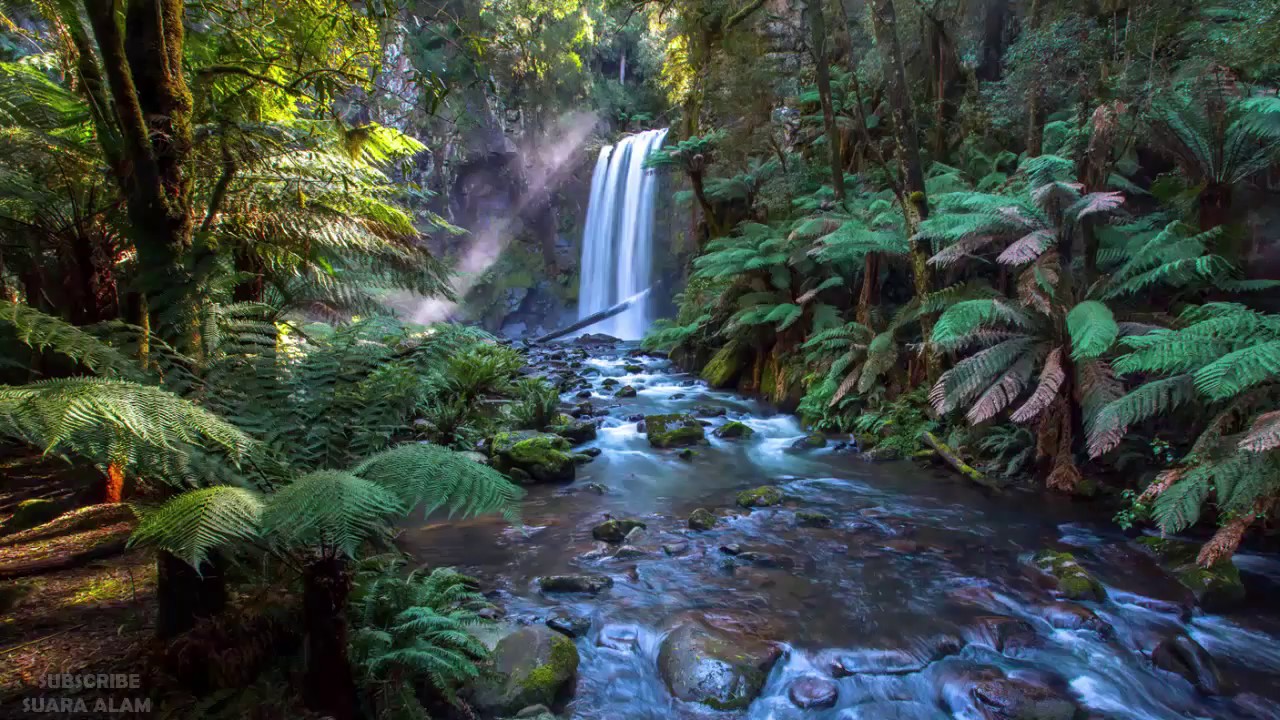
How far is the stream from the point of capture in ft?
10.0

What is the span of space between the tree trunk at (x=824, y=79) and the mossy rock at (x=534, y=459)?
5.66 m

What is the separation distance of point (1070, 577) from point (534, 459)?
4536 mm

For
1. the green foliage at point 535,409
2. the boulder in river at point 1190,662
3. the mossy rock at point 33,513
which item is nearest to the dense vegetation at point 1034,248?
the boulder in river at point 1190,662

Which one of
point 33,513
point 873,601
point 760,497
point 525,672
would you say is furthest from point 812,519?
point 33,513

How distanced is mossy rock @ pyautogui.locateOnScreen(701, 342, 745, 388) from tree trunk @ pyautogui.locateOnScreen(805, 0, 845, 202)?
9.82ft

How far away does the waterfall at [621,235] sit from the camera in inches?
756

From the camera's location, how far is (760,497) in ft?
18.8

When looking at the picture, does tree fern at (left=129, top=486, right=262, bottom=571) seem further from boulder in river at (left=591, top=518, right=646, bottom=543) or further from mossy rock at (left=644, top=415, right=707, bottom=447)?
mossy rock at (left=644, top=415, right=707, bottom=447)

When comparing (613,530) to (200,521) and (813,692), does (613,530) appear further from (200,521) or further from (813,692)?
(200,521)

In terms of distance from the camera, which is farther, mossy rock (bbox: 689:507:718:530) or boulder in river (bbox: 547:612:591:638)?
mossy rock (bbox: 689:507:718:530)

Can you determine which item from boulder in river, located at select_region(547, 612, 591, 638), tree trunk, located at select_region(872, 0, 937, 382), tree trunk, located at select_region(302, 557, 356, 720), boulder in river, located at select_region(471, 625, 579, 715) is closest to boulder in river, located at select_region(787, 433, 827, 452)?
tree trunk, located at select_region(872, 0, 937, 382)

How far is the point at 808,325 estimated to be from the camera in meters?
9.08

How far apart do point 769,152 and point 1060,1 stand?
14.8 ft

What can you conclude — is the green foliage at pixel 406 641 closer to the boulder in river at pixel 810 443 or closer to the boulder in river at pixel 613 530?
the boulder in river at pixel 613 530
